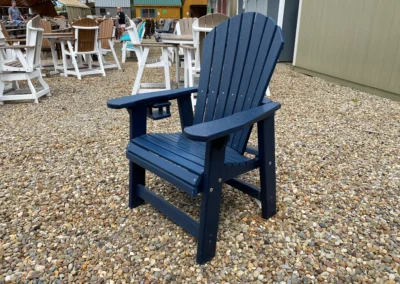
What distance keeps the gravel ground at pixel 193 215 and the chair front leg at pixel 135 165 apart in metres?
0.07

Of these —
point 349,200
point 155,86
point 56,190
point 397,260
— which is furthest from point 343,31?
point 56,190

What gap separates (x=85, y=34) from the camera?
201 inches

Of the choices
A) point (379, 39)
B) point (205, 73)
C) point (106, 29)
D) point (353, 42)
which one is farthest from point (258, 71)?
point (106, 29)

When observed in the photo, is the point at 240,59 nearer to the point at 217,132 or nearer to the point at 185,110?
the point at 185,110

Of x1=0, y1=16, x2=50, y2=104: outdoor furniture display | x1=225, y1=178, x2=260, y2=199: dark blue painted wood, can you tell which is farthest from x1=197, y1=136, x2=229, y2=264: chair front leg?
x1=0, y1=16, x2=50, y2=104: outdoor furniture display

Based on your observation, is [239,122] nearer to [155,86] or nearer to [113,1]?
[155,86]

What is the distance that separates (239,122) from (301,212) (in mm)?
800

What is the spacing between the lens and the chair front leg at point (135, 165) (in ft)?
5.14

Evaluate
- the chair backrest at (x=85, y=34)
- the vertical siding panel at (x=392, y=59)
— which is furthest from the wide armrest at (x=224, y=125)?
the chair backrest at (x=85, y=34)

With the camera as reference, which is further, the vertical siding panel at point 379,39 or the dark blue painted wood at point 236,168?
the vertical siding panel at point 379,39

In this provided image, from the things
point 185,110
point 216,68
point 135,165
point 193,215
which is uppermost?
point 216,68

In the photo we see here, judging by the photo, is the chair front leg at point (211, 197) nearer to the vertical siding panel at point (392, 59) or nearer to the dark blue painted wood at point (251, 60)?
the dark blue painted wood at point (251, 60)

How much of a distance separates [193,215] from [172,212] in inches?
9.2

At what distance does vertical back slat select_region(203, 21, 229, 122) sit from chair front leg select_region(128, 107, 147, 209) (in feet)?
1.29
